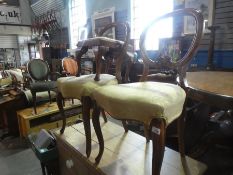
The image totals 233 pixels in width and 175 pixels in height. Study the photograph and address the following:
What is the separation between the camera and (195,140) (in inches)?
88.7

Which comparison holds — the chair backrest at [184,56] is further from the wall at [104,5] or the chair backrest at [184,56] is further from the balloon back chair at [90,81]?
the wall at [104,5]

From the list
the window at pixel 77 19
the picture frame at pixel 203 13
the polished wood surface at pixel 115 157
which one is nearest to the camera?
the polished wood surface at pixel 115 157

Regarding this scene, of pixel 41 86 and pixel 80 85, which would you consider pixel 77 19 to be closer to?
pixel 41 86

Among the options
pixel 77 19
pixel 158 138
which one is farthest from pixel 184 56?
pixel 77 19

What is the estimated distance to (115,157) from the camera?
1.45 m

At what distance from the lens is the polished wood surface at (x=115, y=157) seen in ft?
4.31

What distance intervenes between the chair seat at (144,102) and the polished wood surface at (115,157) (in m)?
0.47

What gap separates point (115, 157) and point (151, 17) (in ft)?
9.51

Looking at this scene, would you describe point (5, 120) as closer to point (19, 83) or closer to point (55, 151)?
point (19, 83)

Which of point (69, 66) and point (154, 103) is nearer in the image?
point (154, 103)

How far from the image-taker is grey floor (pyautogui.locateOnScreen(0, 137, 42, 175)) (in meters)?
2.30

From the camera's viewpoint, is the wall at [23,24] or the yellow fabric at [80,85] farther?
the wall at [23,24]

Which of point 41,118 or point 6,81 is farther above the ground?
point 6,81

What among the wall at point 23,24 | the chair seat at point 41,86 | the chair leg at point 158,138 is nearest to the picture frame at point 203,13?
the chair leg at point 158,138
